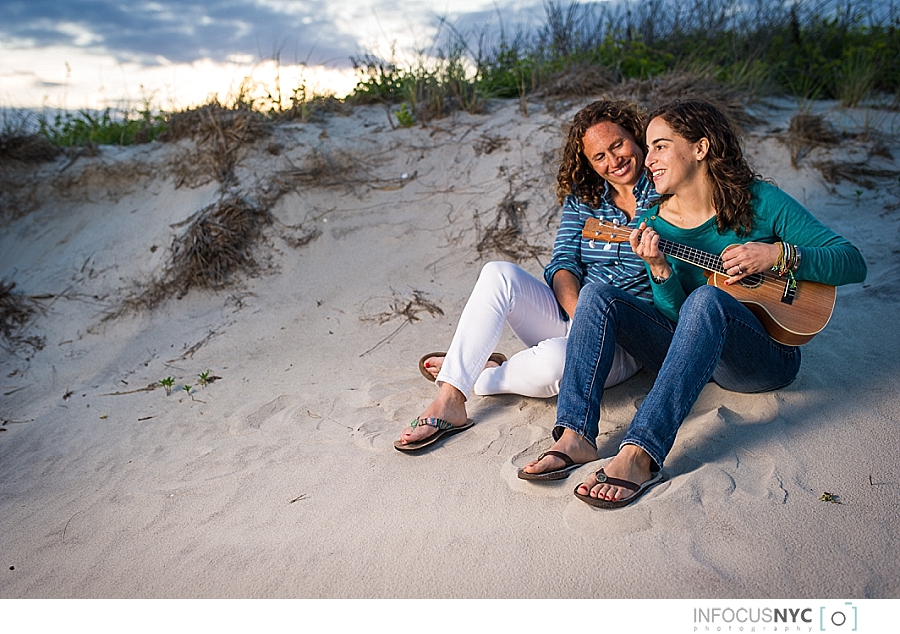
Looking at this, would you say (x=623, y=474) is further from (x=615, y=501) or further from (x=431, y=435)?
(x=431, y=435)

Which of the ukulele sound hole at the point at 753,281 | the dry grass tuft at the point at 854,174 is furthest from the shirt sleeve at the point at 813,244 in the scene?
the dry grass tuft at the point at 854,174

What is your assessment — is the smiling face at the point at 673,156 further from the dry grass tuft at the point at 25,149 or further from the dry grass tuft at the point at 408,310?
the dry grass tuft at the point at 25,149

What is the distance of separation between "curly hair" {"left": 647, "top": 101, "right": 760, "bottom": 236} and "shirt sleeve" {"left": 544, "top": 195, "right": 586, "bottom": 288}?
0.68 m

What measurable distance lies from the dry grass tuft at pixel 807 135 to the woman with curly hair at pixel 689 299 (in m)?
3.13

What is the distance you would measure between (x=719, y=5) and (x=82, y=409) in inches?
294

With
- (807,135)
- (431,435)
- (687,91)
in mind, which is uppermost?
(687,91)

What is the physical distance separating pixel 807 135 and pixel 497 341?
13.2ft

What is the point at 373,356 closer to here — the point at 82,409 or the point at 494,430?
the point at 494,430

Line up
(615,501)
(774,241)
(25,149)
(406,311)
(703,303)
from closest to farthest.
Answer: (615,501) < (703,303) < (774,241) < (406,311) < (25,149)

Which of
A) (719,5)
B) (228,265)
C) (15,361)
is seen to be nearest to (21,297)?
(15,361)

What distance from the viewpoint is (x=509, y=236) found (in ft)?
17.3

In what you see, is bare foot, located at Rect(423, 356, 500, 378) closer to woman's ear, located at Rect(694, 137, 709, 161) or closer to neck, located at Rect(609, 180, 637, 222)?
neck, located at Rect(609, 180, 637, 222)

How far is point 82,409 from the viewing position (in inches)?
158
